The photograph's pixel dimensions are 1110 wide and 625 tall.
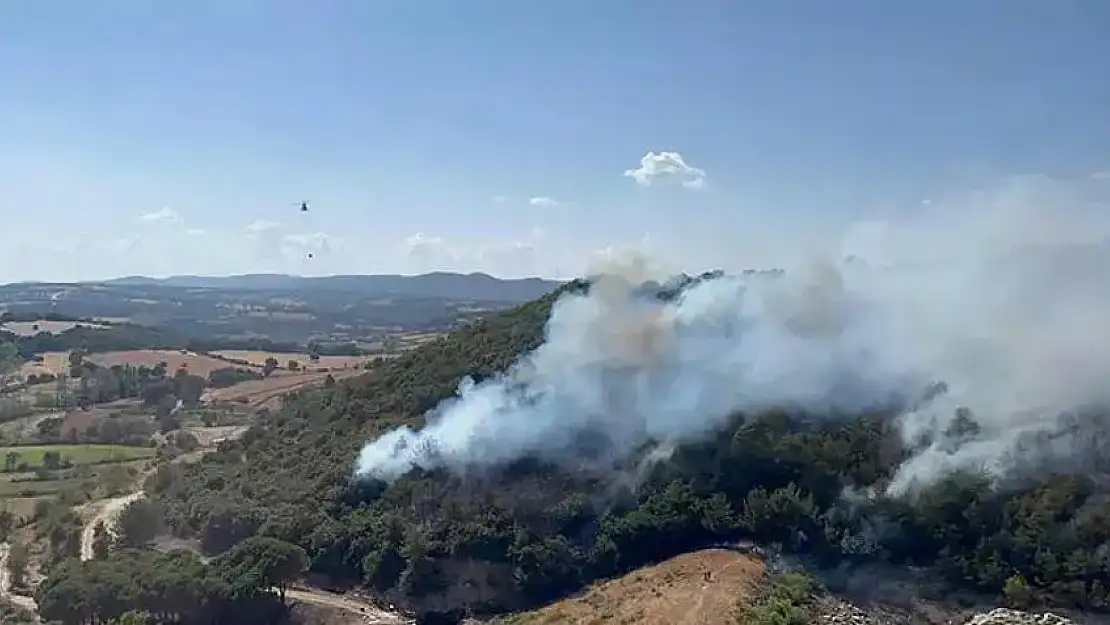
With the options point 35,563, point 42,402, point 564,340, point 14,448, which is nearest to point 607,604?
point 564,340

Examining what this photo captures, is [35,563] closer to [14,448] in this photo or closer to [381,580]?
[381,580]

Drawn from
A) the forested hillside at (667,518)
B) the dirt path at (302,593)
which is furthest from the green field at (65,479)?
the forested hillside at (667,518)

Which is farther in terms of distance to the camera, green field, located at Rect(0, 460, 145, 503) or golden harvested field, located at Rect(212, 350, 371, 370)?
golden harvested field, located at Rect(212, 350, 371, 370)

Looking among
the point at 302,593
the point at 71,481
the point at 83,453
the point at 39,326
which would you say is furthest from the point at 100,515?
the point at 39,326

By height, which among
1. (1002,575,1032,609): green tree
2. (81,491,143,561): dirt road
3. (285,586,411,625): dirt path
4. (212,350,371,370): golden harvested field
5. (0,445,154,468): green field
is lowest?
(285,586,411,625): dirt path

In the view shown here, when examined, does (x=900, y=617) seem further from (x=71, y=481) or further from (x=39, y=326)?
(x=39, y=326)

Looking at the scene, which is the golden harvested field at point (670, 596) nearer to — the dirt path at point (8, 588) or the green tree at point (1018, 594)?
the green tree at point (1018, 594)

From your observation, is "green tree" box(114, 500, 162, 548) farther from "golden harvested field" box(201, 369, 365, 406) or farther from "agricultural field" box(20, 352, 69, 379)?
"agricultural field" box(20, 352, 69, 379)

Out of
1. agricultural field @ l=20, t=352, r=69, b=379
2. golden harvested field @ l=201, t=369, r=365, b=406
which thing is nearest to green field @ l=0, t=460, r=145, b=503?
golden harvested field @ l=201, t=369, r=365, b=406
